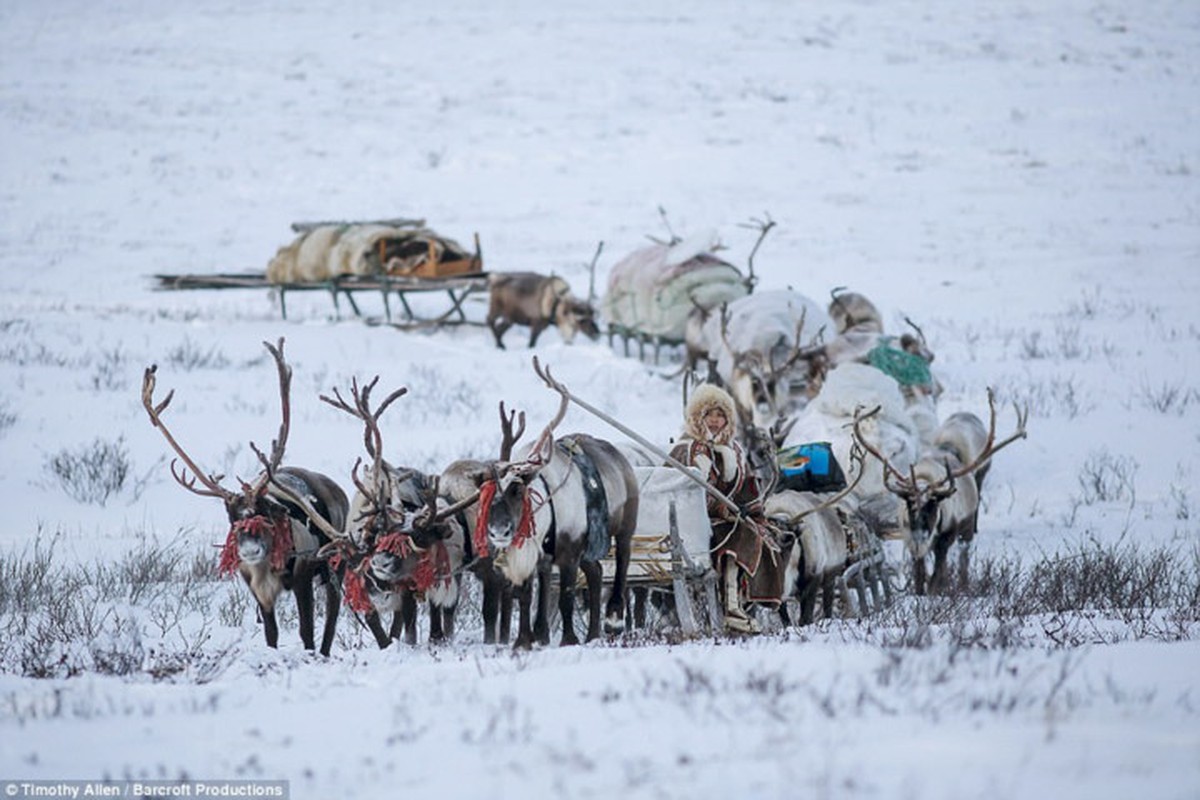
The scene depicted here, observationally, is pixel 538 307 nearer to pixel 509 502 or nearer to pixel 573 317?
pixel 573 317

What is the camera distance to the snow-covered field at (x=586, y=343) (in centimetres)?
534

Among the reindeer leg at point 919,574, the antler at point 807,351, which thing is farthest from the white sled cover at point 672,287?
the reindeer leg at point 919,574

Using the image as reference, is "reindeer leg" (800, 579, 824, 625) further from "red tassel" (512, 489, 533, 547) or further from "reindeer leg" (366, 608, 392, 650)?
"reindeer leg" (366, 608, 392, 650)

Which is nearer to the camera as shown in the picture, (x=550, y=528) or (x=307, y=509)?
(x=550, y=528)

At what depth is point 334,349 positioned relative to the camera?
2186 cm

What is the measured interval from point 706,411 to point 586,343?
47.0 ft

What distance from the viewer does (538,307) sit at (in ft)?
76.9

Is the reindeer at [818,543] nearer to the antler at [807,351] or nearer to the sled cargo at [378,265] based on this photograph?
the antler at [807,351]

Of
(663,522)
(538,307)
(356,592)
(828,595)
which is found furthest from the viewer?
(538,307)

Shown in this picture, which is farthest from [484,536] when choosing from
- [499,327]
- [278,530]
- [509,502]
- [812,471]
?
[499,327]

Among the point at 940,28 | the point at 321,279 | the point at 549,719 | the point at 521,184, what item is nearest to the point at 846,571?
the point at 549,719

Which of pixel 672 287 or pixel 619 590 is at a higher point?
pixel 672 287

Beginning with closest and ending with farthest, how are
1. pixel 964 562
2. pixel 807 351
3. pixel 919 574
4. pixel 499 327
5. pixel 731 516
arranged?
pixel 731 516 → pixel 919 574 → pixel 964 562 → pixel 807 351 → pixel 499 327

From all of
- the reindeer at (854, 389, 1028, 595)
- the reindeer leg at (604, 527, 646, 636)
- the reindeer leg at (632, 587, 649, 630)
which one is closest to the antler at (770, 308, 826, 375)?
the reindeer at (854, 389, 1028, 595)
